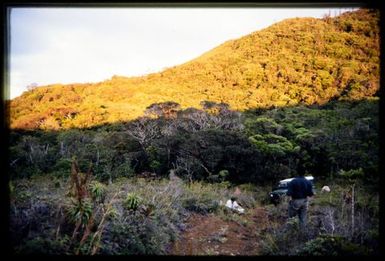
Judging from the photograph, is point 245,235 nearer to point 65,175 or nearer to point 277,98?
Result: point 65,175

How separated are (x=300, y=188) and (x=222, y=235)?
166 cm

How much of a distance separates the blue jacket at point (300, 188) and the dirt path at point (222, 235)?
106 centimetres

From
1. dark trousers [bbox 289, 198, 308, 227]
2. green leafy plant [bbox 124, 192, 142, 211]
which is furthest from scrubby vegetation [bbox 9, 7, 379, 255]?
dark trousers [bbox 289, 198, 308, 227]

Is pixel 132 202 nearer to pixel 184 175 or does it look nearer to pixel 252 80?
pixel 184 175

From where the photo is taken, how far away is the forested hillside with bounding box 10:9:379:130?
1720 centimetres

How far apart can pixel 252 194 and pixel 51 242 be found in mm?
6551

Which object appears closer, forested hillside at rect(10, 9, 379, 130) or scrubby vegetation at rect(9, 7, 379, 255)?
scrubby vegetation at rect(9, 7, 379, 255)

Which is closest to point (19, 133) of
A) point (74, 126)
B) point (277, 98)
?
point (74, 126)

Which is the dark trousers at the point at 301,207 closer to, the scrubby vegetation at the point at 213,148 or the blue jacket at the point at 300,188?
the blue jacket at the point at 300,188

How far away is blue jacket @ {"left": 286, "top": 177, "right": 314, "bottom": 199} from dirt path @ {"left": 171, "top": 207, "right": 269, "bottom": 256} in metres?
1.06

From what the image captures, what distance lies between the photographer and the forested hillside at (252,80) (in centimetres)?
1720

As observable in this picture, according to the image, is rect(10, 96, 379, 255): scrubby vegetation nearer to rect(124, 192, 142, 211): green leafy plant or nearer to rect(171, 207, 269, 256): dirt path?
rect(124, 192, 142, 211): green leafy plant

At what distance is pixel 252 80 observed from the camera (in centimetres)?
2000

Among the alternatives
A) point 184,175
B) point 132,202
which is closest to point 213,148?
point 184,175
